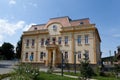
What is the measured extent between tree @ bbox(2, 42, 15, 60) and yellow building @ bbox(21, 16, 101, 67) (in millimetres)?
30828

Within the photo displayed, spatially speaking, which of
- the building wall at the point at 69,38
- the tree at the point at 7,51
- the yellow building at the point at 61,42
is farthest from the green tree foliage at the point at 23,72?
the tree at the point at 7,51

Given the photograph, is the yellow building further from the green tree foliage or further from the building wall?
the green tree foliage

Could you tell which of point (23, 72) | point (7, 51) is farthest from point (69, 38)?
point (7, 51)

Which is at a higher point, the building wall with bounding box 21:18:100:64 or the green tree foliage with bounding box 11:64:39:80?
the building wall with bounding box 21:18:100:64

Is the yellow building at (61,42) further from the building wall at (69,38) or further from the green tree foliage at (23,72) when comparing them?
the green tree foliage at (23,72)

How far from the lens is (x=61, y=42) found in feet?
131

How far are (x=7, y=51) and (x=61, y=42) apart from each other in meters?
40.1

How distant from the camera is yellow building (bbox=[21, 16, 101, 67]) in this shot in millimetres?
37031

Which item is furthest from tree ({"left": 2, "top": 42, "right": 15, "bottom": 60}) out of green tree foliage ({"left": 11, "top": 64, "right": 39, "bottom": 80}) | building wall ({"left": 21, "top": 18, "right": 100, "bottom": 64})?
green tree foliage ({"left": 11, "top": 64, "right": 39, "bottom": 80})

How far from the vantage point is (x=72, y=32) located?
39.2 meters

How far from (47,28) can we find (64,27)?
491 cm

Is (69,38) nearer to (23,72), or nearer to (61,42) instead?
(61,42)

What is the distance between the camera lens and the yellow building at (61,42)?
3703 cm

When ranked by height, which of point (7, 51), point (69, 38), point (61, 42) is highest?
point (69, 38)
